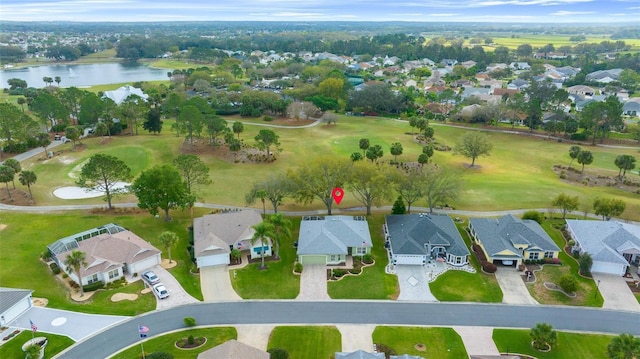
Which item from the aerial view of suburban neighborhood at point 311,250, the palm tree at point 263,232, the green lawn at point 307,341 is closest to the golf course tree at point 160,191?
the aerial view of suburban neighborhood at point 311,250

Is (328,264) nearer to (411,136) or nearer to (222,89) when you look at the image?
(411,136)

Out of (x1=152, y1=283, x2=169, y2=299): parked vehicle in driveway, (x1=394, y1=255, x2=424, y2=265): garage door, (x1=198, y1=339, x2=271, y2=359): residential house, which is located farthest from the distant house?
(x1=198, y1=339, x2=271, y2=359): residential house

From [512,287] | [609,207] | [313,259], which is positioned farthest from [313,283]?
[609,207]

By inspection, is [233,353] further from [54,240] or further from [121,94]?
[121,94]

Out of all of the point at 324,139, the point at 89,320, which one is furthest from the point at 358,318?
the point at 324,139

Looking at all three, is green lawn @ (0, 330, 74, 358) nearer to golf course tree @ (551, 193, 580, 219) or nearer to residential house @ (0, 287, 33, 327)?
residential house @ (0, 287, 33, 327)
